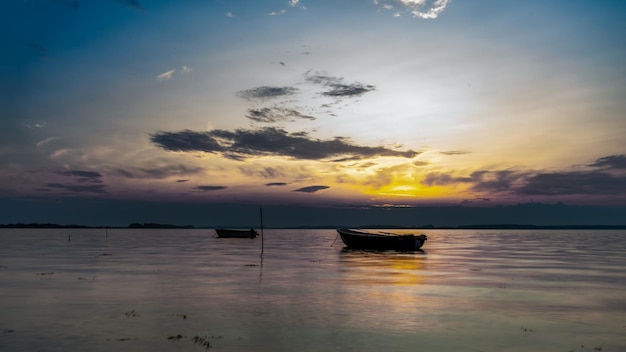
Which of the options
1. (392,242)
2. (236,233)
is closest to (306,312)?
(392,242)

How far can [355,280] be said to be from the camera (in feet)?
118

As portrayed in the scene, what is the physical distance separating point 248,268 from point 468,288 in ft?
67.2

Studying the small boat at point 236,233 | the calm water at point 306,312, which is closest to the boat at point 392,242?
the calm water at point 306,312

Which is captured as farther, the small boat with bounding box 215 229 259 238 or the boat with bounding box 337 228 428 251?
the small boat with bounding box 215 229 259 238

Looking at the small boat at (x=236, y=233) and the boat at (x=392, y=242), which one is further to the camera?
the small boat at (x=236, y=233)

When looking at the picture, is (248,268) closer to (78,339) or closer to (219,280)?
(219,280)

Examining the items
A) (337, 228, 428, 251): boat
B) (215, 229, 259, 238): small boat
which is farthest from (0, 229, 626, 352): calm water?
(215, 229, 259, 238): small boat

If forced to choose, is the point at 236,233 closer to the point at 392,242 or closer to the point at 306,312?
the point at 392,242

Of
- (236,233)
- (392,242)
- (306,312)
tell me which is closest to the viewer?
(306,312)

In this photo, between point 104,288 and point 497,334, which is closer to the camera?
point 497,334

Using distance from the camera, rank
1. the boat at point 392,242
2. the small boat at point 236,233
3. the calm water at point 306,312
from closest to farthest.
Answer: the calm water at point 306,312 < the boat at point 392,242 < the small boat at point 236,233

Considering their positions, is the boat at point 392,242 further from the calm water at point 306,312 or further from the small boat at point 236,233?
the small boat at point 236,233

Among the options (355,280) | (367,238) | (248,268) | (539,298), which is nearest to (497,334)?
(539,298)

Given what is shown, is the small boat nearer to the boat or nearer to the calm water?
the boat
